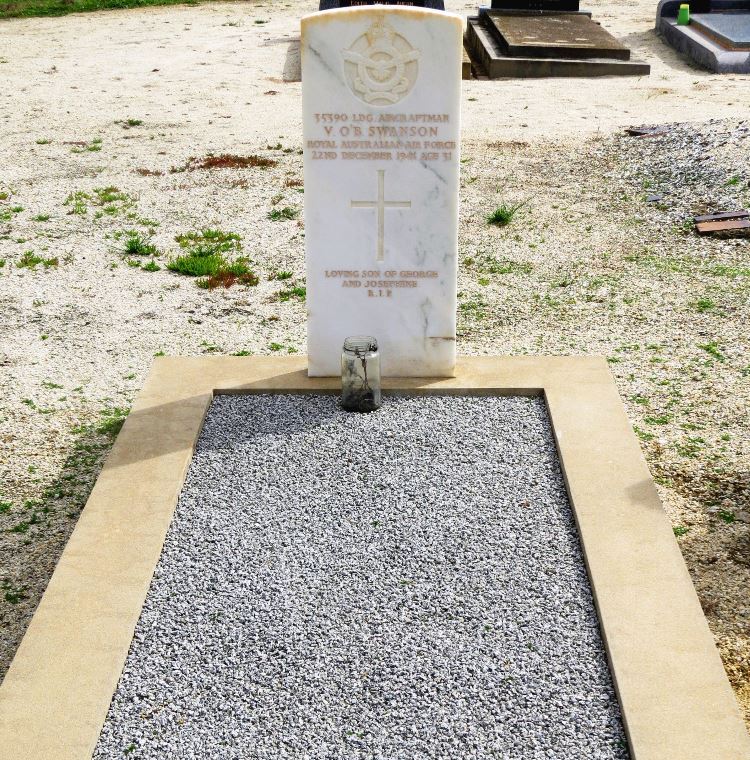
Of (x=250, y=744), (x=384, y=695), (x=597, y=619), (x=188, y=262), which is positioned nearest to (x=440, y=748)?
(x=384, y=695)

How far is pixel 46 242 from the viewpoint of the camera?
A: 8570mm

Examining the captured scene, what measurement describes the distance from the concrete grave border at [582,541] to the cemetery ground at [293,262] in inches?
14.5

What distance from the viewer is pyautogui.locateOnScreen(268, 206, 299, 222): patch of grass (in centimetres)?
901

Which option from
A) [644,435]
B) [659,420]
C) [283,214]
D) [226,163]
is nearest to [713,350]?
[659,420]

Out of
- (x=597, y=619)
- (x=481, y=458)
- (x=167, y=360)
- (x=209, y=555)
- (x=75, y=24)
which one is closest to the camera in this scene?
(x=597, y=619)

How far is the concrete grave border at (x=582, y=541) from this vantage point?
11.1ft

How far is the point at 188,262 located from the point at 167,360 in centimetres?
222

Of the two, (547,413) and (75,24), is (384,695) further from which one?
(75,24)

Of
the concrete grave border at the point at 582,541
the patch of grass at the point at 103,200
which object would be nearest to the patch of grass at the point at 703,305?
the concrete grave border at the point at 582,541

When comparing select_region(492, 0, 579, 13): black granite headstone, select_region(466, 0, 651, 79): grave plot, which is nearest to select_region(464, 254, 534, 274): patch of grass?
select_region(466, 0, 651, 79): grave plot

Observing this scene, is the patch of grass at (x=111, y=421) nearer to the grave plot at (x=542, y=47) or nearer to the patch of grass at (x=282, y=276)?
the patch of grass at (x=282, y=276)

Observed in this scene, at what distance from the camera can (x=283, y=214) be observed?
29.8 ft

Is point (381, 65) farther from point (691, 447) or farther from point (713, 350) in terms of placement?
point (713, 350)

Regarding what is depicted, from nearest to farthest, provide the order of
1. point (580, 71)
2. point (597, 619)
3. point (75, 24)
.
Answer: point (597, 619) → point (580, 71) → point (75, 24)
